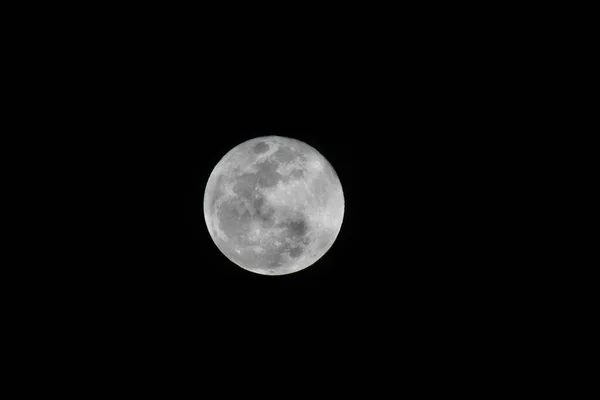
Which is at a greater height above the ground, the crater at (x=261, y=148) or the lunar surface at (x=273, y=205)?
the crater at (x=261, y=148)

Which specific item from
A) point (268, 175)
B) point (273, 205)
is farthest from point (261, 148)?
point (273, 205)

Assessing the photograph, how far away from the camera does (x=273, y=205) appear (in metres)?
4.72

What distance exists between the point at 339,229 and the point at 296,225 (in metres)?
0.87

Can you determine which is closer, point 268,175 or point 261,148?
point 268,175

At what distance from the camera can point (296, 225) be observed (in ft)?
15.8

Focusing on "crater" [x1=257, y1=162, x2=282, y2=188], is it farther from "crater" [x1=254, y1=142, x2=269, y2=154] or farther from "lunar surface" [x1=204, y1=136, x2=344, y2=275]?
"crater" [x1=254, y1=142, x2=269, y2=154]

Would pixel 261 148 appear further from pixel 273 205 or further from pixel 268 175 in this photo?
pixel 273 205

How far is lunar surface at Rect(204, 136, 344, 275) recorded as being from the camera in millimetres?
4762

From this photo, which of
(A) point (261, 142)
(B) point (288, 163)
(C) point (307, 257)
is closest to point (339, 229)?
(C) point (307, 257)

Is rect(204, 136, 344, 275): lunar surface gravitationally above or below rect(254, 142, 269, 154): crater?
below

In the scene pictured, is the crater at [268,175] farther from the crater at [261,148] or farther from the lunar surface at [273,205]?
the crater at [261,148]

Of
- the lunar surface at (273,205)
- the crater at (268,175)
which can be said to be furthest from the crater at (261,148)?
the crater at (268,175)

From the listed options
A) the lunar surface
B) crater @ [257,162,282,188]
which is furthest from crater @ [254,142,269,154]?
crater @ [257,162,282,188]

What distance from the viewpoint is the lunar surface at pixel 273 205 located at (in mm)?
4762
